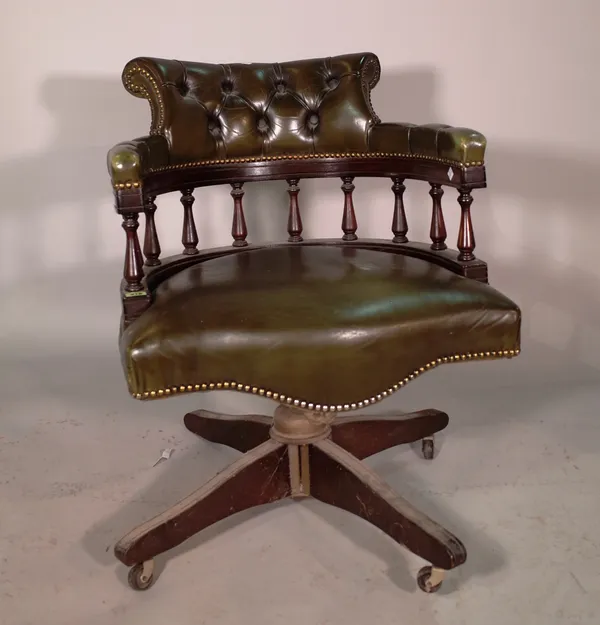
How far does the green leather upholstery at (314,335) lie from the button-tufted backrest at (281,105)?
17.0 inches

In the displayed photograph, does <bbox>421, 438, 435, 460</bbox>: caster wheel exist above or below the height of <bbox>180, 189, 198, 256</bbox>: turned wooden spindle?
below

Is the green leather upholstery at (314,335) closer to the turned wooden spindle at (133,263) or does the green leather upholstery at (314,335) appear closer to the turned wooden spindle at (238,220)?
the turned wooden spindle at (133,263)

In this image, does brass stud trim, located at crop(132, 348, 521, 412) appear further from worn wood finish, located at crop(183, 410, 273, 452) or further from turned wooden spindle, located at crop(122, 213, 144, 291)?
worn wood finish, located at crop(183, 410, 273, 452)

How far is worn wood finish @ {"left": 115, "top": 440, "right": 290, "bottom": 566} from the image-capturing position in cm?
118

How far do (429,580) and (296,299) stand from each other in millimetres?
509

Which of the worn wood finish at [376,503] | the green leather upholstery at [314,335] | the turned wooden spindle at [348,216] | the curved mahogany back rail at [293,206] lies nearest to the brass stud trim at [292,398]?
the green leather upholstery at [314,335]

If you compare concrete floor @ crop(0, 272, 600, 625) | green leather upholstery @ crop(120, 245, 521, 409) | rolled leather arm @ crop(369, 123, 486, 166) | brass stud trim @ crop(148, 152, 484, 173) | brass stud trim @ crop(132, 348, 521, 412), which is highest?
rolled leather arm @ crop(369, 123, 486, 166)

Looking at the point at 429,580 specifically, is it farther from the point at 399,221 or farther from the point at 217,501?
the point at 399,221

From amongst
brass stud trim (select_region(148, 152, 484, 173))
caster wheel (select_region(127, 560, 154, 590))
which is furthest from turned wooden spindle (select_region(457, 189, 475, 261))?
caster wheel (select_region(127, 560, 154, 590))

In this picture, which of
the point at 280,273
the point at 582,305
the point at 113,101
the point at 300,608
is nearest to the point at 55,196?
the point at 113,101

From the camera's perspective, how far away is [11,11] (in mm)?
1826

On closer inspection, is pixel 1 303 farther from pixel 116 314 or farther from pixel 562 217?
pixel 562 217

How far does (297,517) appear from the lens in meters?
1.38

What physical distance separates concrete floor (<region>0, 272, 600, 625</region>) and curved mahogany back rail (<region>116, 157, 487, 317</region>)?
1.55 feet
